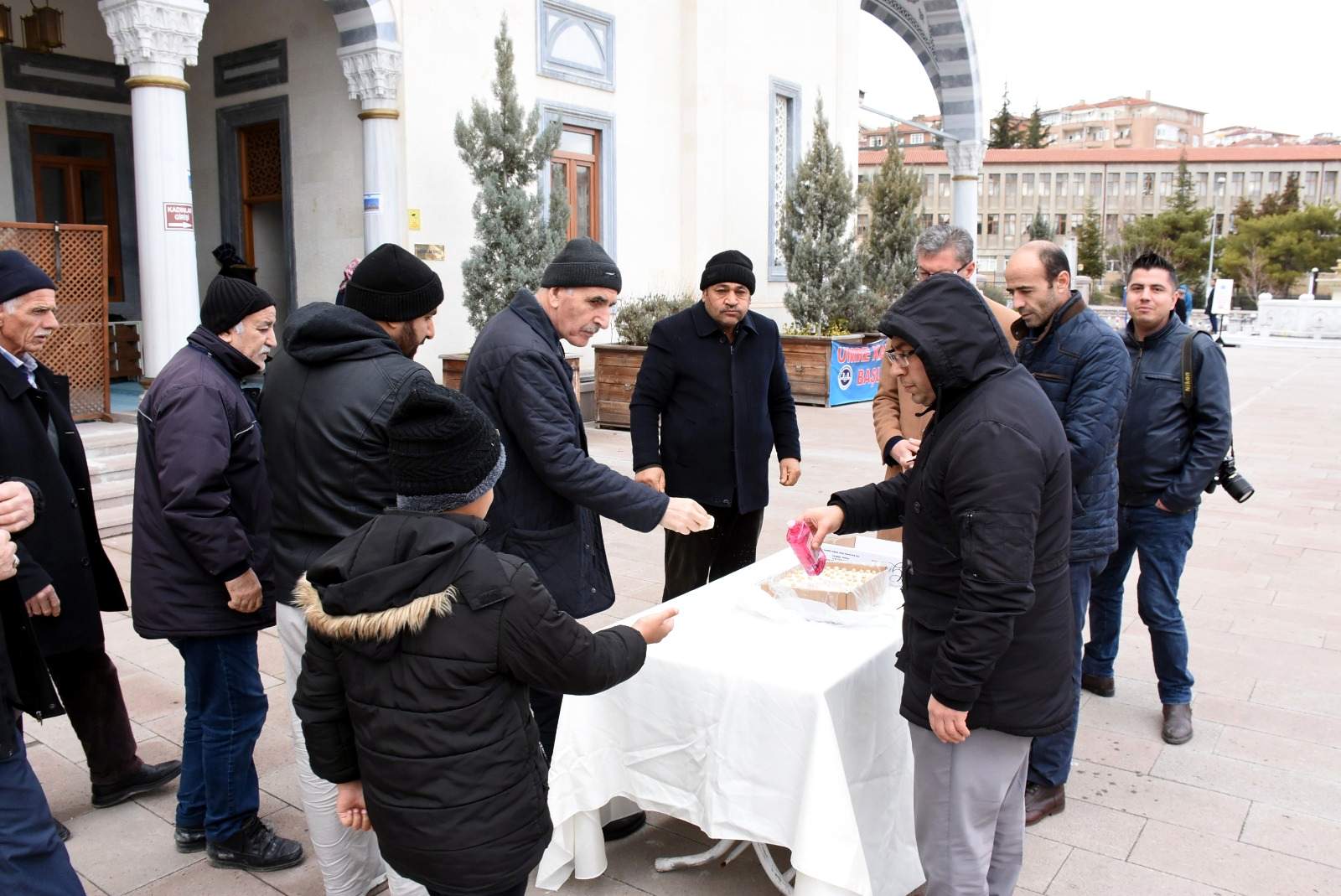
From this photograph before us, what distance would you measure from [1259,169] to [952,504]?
91618mm

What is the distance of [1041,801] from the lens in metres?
3.45

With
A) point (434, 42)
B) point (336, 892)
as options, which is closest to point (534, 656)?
point (336, 892)

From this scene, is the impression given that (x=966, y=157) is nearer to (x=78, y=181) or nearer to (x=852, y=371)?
(x=852, y=371)

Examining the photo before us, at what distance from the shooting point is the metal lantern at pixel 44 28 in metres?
9.67

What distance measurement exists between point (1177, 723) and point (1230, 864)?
3.21ft

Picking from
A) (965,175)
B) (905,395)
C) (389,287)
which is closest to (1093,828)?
(905,395)

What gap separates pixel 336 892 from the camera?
9.43 ft

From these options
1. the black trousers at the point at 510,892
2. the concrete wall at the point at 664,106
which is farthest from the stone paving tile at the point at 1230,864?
the concrete wall at the point at 664,106

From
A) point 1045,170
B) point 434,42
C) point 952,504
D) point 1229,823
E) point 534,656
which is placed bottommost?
point 1229,823

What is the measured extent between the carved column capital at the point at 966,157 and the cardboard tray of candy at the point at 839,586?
20.1m

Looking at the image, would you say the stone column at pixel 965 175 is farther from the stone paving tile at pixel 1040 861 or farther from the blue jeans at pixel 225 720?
the blue jeans at pixel 225 720

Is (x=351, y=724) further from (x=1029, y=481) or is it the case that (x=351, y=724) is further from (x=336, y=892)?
(x=1029, y=481)

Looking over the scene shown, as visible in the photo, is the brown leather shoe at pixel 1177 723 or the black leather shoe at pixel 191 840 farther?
the brown leather shoe at pixel 1177 723

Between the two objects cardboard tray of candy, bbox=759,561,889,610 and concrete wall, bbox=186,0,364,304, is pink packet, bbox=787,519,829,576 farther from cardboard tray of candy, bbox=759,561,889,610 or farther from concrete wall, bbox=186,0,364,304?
concrete wall, bbox=186,0,364,304
